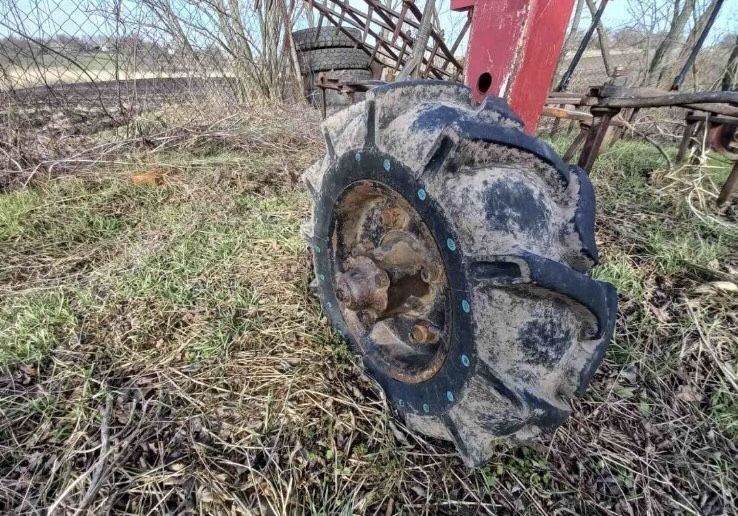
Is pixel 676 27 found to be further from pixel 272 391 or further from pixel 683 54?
pixel 272 391

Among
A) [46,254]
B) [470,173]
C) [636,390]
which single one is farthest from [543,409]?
[46,254]

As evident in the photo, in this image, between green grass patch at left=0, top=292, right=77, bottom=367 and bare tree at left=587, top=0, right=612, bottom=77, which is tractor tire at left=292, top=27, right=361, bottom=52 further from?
green grass patch at left=0, top=292, right=77, bottom=367

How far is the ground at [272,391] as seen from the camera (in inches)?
49.1

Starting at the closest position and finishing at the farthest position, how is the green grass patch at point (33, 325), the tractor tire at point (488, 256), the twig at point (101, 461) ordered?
the tractor tire at point (488, 256) < the twig at point (101, 461) < the green grass patch at point (33, 325)

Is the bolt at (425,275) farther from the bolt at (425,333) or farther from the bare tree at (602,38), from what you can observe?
the bare tree at (602,38)

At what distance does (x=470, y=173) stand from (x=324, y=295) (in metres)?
0.78

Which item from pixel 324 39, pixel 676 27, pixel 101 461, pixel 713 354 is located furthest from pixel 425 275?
pixel 676 27

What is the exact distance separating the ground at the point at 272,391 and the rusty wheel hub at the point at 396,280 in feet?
0.74

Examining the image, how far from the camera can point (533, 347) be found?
938 mm

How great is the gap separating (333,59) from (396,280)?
564 centimetres

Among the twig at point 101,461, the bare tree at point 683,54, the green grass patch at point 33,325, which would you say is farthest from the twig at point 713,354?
the bare tree at point 683,54

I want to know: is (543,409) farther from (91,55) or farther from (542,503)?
(91,55)

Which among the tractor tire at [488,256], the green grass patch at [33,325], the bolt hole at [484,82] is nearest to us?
the tractor tire at [488,256]

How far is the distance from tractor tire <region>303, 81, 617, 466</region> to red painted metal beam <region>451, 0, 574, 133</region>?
0.97 feet
